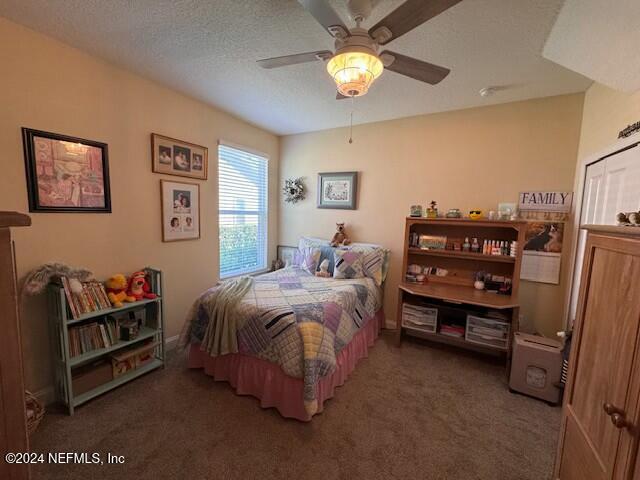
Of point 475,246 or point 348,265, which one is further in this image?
point 348,265

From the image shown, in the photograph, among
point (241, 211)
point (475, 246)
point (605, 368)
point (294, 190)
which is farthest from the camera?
point (294, 190)

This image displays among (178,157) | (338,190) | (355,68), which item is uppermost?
(355,68)

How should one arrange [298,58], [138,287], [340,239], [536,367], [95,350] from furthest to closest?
[340,239], [138,287], [536,367], [95,350], [298,58]

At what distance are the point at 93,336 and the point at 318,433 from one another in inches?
70.1

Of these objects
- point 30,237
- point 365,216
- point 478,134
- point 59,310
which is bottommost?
point 59,310

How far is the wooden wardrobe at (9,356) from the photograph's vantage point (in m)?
0.62

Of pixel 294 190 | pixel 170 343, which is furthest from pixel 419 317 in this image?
pixel 170 343

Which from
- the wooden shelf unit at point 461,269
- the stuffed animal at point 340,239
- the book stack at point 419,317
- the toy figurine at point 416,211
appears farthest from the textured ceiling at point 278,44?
the book stack at point 419,317

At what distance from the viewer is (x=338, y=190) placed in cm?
362

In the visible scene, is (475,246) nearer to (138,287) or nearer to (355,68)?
(355,68)

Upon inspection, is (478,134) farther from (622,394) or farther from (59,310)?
(59,310)

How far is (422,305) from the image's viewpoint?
2.90 metres

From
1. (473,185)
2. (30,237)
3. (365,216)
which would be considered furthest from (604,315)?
(30,237)

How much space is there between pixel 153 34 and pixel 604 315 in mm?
2787
